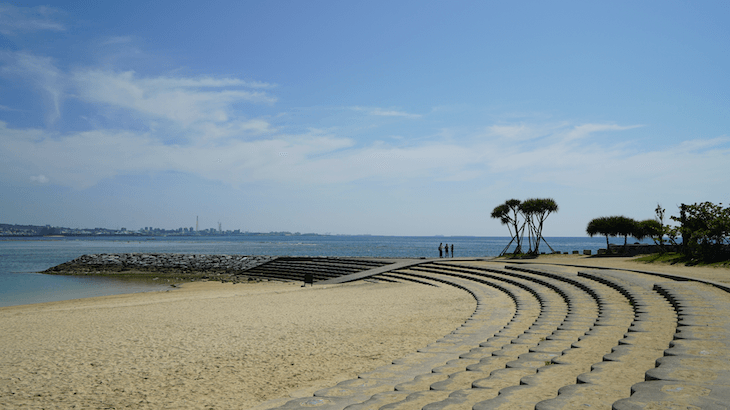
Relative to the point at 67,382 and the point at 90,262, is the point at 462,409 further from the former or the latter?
the point at 90,262

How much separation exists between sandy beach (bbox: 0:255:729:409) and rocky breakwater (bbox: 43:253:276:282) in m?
25.8

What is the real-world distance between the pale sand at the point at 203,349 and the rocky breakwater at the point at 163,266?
2564 cm

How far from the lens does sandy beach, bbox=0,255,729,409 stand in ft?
23.0

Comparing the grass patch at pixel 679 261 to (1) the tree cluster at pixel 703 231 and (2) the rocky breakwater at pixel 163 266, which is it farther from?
(2) the rocky breakwater at pixel 163 266

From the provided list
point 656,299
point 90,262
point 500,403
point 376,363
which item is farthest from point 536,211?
point 90,262

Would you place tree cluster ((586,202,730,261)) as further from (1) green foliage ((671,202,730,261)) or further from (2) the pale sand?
(2) the pale sand

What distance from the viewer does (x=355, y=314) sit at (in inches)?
562

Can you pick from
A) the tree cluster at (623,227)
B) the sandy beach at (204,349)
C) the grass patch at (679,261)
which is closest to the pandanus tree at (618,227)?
the tree cluster at (623,227)

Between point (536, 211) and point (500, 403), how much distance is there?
39498mm

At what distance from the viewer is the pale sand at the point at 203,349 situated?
23.1 ft

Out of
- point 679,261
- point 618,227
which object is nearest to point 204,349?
point 679,261

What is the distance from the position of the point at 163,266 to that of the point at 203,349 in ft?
150

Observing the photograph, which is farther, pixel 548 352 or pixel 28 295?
pixel 28 295

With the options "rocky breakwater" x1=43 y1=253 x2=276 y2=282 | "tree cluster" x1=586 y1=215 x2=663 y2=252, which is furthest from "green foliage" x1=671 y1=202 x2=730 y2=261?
"rocky breakwater" x1=43 y1=253 x2=276 y2=282
